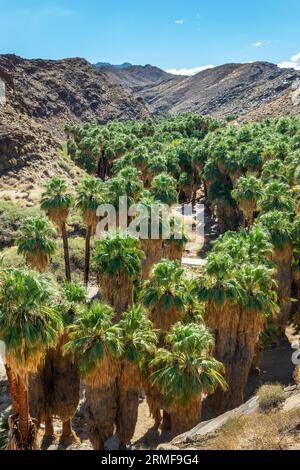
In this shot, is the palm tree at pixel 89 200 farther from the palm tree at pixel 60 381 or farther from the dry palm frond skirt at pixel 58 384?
the dry palm frond skirt at pixel 58 384

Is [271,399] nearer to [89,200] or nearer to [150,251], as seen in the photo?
[150,251]

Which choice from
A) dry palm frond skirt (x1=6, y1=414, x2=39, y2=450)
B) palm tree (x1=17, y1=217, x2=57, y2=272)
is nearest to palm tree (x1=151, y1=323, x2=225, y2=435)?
dry palm frond skirt (x1=6, y1=414, x2=39, y2=450)

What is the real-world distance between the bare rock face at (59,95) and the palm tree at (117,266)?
62457mm

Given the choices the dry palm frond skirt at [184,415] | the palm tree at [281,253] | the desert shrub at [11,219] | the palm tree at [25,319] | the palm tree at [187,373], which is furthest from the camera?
the desert shrub at [11,219]

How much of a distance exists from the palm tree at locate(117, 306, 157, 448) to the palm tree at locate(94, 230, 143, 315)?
209 inches

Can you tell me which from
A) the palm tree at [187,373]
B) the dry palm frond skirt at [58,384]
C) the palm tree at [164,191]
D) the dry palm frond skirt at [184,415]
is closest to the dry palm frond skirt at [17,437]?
the dry palm frond skirt at [58,384]

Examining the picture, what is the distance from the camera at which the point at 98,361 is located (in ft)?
68.0

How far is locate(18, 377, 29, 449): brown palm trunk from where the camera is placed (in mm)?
18703

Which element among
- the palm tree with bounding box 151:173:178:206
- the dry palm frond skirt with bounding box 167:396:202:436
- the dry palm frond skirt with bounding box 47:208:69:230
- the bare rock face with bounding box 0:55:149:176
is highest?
the bare rock face with bounding box 0:55:149:176

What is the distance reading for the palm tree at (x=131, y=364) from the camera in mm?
21875

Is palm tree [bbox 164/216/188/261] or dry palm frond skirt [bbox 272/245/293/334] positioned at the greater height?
palm tree [bbox 164/216/188/261]

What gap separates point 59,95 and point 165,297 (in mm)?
146649

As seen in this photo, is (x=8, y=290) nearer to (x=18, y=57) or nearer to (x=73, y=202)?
(x=73, y=202)

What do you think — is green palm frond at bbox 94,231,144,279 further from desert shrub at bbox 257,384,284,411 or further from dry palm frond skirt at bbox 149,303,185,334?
desert shrub at bbox 257,384,284,411
